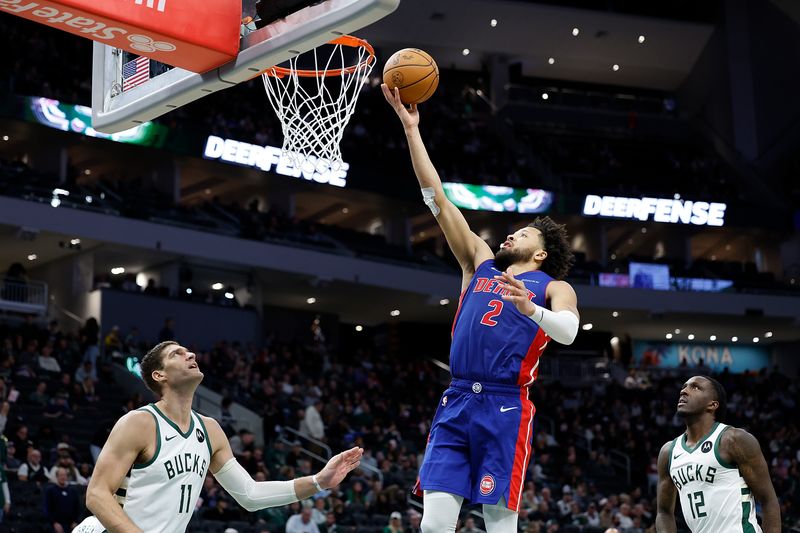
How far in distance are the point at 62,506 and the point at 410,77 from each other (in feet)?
28.8

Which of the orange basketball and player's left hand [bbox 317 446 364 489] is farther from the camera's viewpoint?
the orange basketball

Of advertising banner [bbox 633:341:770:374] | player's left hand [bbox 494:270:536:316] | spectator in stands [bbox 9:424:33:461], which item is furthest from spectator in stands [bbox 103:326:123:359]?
advertising banner [bbox 633:341:770:374]

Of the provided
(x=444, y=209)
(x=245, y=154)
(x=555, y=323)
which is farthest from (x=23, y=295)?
(x=555, y=323)

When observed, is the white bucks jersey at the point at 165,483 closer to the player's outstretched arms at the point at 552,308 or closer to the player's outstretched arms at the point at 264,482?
the player's outstretched arms at the point at 264,482

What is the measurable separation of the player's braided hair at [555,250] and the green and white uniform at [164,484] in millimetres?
2215

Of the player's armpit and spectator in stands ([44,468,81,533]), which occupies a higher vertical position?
the player's armpit

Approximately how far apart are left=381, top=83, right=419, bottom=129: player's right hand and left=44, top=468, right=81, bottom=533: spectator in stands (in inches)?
338

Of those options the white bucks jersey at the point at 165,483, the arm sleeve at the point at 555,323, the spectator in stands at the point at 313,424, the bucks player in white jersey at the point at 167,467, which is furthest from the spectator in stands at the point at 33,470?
the arm sleeve at the point at 555,323

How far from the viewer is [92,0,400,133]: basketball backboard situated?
6.09 m

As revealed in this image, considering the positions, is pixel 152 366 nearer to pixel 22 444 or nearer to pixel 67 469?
pixel 67 469

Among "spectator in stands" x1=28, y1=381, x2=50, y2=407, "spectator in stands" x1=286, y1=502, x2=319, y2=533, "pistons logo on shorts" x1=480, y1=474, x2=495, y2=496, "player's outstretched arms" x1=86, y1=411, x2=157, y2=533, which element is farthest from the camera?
"spectator in stands" x1=28, y1=381, x2=50, y2=407

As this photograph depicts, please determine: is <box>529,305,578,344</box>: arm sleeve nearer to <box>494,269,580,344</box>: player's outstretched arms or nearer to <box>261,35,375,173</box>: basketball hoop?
<box>494,269,580,344</box>: player's outstretched arms

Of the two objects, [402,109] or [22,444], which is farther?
[22,444]

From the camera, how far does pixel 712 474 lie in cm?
710
